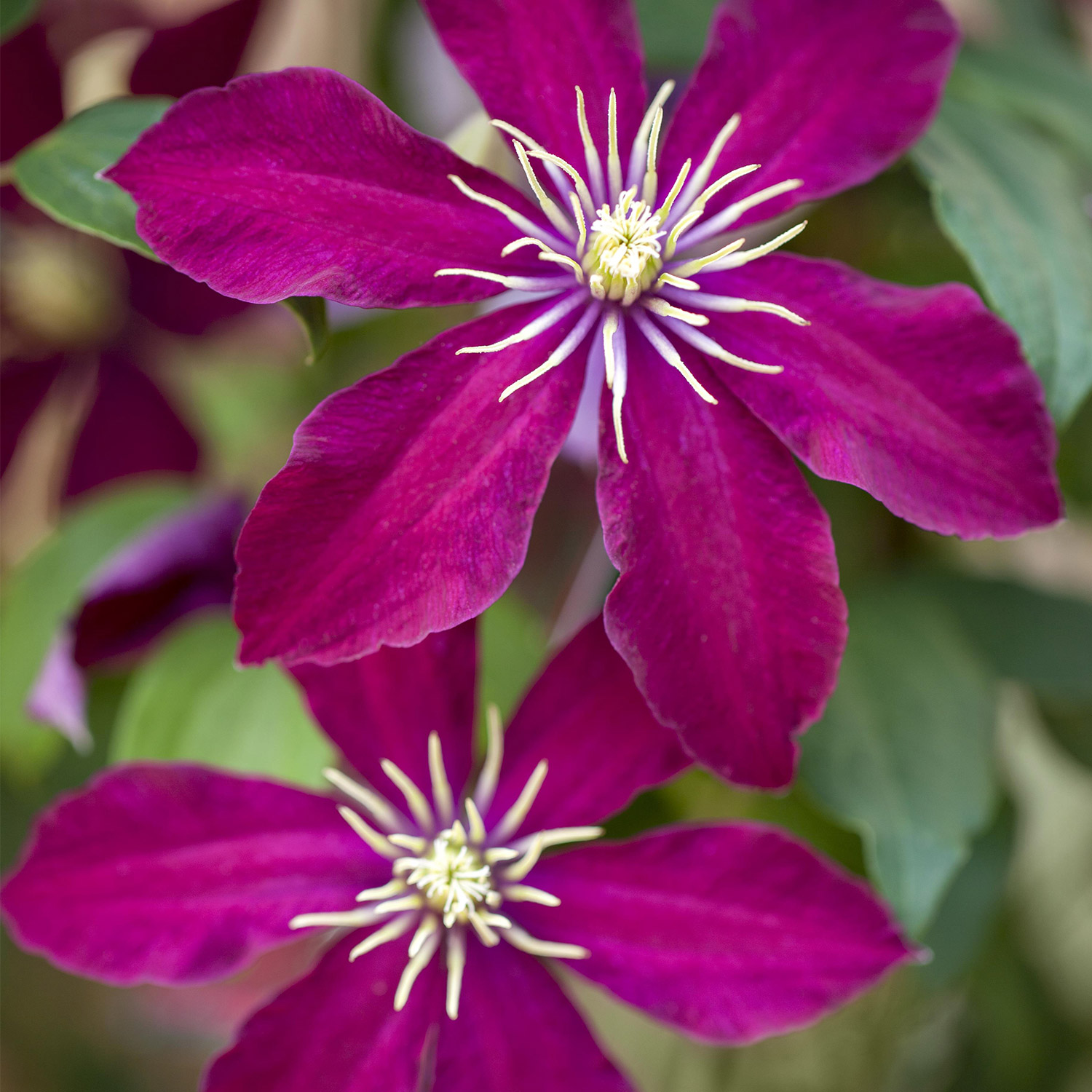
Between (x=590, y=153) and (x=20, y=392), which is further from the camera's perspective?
(x=20, y=392)

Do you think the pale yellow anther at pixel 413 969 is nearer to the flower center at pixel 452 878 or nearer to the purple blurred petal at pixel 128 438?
the flower center at pixel 452 878

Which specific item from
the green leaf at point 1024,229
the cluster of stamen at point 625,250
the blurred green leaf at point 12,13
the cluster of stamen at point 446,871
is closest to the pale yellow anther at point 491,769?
the cluster of stamen at point 446,871

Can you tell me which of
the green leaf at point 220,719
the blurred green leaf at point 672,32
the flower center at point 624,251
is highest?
the blurred green leaf at point 672,32

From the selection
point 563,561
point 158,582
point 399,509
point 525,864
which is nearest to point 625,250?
point 399,509

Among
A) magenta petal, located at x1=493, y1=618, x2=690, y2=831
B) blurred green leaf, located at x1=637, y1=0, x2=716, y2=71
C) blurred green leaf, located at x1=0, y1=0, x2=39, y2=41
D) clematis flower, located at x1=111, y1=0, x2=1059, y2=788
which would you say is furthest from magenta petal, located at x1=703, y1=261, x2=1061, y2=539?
blurred green leaf, located at x1=0, y1=0, x2=39, y2=41

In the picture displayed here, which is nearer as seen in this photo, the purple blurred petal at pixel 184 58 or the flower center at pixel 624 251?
the flower center at pixel 624 251

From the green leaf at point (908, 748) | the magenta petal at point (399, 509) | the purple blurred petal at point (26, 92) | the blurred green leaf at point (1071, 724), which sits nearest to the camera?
the magenta petal at point (399, 509)

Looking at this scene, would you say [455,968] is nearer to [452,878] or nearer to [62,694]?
[452,878]
